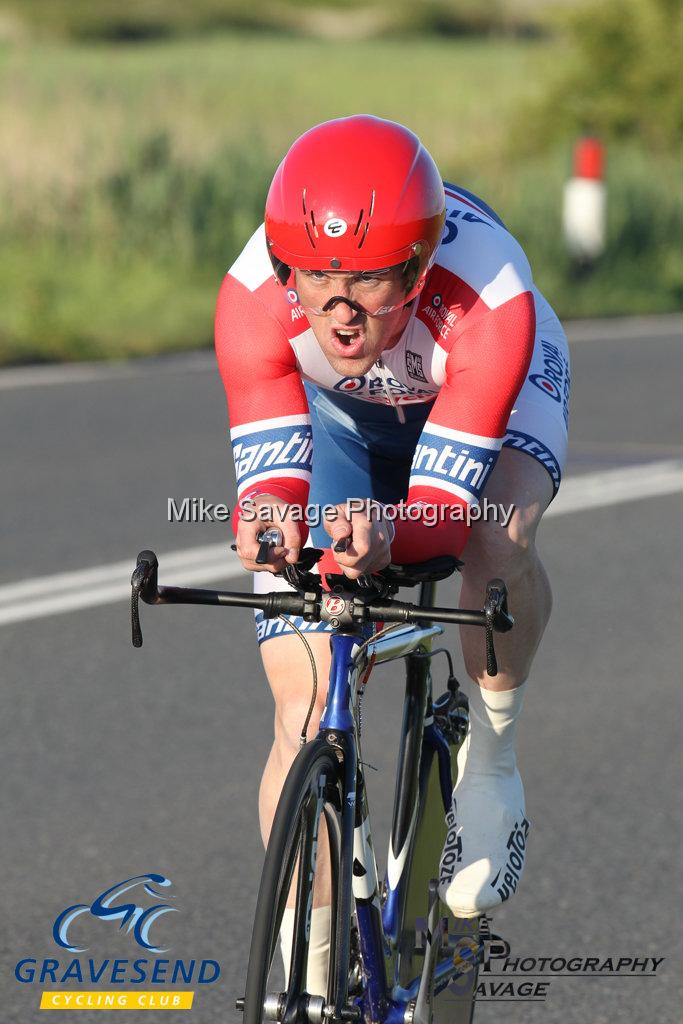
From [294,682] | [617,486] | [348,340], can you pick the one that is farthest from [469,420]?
[617,486]

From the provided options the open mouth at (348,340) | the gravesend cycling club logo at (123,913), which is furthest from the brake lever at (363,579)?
the gravesend cycling club logo at (123,913)

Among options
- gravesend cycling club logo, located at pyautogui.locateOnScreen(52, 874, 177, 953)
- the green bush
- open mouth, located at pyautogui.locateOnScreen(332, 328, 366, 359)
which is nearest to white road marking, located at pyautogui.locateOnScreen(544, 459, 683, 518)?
gravesend cycling club logo, located at pyautogui.locateOnScreen(52, 874, 177, 953)

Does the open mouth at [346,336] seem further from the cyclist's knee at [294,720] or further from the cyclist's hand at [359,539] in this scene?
the cyclist's knee at [294,720]

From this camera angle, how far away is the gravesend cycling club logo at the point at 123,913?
3.82m

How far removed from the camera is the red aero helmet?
2648 millimetres

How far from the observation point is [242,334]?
10.1 feet

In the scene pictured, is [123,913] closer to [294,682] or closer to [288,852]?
[294,682]

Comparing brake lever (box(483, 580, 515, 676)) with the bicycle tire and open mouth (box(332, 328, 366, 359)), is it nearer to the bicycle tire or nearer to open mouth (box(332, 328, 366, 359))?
the bicycle tire

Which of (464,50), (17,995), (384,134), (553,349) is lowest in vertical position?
(17,995)

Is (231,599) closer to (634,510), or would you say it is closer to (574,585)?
(574,585)

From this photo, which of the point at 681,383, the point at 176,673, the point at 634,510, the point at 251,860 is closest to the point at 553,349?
the point at 251,860

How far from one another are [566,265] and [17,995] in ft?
45.0

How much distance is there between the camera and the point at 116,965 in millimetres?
3713

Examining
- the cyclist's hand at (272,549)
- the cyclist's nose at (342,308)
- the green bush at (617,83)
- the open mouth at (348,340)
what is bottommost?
the cyclist's hand at (272,549)
